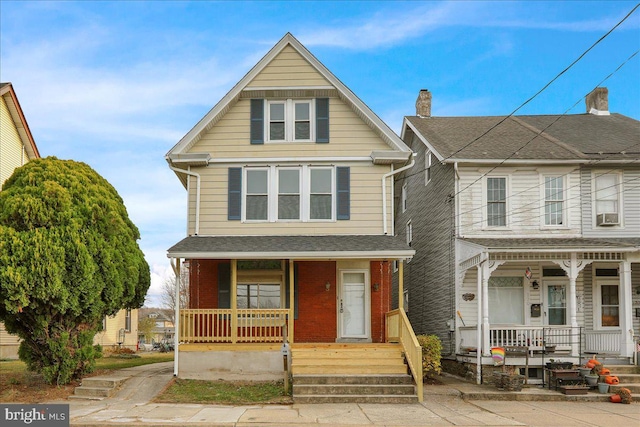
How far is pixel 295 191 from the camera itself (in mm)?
19234

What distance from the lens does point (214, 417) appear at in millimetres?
12492

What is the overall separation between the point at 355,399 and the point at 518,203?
903cm

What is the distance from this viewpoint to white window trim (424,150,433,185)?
76.8 ft

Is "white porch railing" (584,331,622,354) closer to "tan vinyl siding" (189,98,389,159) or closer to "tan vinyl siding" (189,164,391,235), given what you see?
"tan vinyl siding" (189,164,391,235)

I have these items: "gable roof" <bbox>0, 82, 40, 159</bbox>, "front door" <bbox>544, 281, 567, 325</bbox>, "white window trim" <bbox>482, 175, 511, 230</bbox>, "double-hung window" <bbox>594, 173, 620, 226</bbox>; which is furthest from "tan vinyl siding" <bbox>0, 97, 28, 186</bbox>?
"double-hung window" <bbox>594, 173, 620, 226</bbox>

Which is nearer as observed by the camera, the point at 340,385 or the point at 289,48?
the point at 340,385

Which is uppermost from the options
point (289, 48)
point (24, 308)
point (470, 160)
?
point (289, 48)

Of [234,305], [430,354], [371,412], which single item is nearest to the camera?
[371,412]

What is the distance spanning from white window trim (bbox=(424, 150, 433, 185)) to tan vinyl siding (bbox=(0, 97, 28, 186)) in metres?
16.2

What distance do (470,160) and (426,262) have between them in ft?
16.7

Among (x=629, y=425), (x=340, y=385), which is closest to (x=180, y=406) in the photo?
(x=340, y=385)

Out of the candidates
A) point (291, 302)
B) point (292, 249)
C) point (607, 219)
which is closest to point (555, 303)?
point (607, 219)

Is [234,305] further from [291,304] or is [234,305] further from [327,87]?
[327,87]

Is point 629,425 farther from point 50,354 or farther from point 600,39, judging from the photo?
point 50,354
